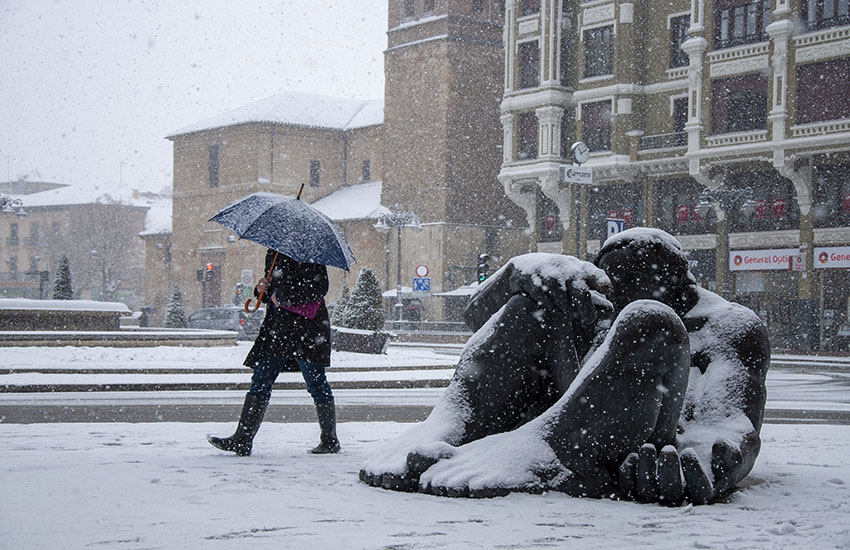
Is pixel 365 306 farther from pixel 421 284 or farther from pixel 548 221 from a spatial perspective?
pixel 548 221

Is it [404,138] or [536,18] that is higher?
[536,18]

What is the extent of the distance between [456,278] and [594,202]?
10.8m

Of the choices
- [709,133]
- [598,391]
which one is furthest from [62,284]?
[598,391]

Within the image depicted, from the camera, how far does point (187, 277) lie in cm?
6481

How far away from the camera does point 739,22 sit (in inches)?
1411

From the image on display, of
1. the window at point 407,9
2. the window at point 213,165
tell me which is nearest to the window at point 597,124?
the window at point 407,9

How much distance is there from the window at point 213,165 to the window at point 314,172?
6.13 metres

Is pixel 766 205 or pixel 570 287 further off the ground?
pixel 766 205

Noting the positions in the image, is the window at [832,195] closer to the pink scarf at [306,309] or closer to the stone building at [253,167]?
the stone building at [253,167]

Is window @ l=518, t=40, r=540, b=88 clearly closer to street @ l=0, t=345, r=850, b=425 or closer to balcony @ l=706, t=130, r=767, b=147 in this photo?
balcony @ l=706, t=130, r=767, b=147

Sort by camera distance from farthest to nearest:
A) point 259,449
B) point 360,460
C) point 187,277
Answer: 1. point 187,277
2. point 259,449
3. point 360,460

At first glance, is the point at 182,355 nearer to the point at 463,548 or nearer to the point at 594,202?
the point at 463,548

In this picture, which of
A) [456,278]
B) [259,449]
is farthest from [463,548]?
[456,278]

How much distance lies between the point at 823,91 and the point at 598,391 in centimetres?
3137
